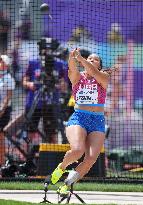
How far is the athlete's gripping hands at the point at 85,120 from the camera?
9812 millimetres

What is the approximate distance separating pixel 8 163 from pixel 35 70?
1.89 metres

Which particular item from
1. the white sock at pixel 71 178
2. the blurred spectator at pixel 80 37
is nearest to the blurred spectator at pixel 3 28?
the blurred spectator at pixel 80 37

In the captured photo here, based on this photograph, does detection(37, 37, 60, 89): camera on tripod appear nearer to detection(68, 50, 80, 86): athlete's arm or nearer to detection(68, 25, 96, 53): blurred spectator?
detection(68, 25, 96, 53): blurred spectator

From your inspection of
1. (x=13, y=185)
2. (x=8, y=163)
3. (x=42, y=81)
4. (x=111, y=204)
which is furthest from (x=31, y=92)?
(x=111, y=204)

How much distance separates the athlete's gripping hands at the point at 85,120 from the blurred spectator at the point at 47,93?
13.8ft

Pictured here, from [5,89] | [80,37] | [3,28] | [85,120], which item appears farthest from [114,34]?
[85,120]

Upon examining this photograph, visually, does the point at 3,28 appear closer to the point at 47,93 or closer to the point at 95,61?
the point at 47,93

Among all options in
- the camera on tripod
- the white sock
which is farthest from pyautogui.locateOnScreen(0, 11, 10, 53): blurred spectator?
the white sock

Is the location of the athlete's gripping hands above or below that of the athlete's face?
below

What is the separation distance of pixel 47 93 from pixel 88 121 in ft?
15.1

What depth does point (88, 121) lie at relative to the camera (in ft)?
32.7

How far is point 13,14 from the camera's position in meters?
16.1

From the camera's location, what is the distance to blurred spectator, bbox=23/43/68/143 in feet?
47.7

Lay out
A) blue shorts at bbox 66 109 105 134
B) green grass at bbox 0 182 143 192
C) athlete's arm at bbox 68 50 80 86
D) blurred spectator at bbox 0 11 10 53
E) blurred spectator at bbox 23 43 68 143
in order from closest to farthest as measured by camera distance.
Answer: blue shorts at bbox 66 109 105 134, athlete's arm at bbox 68 50 80 86, green grass at bbox 0 182 143 192, blurred spectator at bbox 23 43 68 143, blurred spectator at bbox 0 11 10 53
